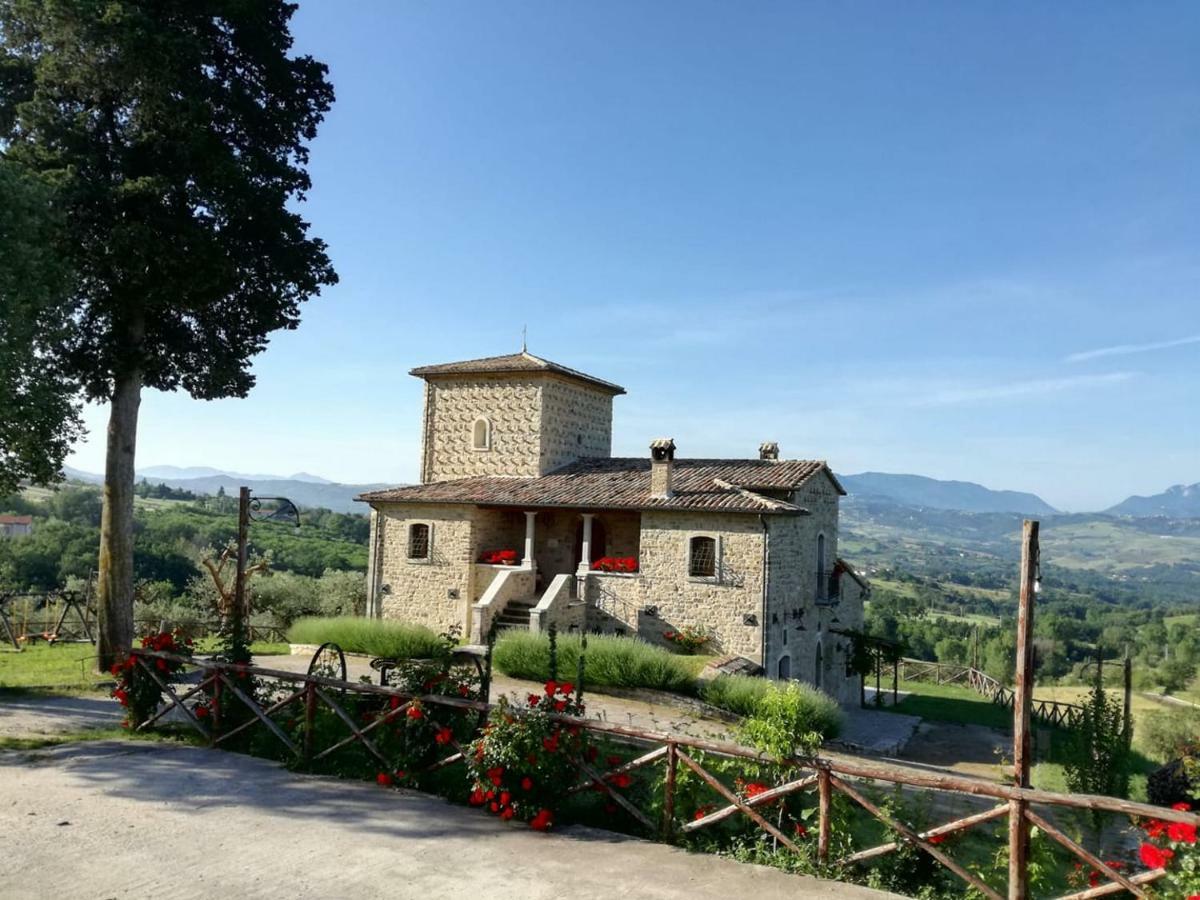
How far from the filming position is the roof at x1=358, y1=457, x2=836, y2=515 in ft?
61.4

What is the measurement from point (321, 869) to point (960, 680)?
41501mm

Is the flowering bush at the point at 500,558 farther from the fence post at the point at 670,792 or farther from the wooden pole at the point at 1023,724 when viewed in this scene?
the wooden pole at the point at 1023,724

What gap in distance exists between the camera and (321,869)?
6422mm

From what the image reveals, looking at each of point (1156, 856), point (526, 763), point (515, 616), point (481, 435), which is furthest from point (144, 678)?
point (481, 435)

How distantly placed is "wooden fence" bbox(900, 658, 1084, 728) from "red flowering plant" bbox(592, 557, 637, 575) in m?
15.5

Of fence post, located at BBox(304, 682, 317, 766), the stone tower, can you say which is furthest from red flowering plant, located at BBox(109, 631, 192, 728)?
the stone tower

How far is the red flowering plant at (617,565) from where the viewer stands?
19859mm

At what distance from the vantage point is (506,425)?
2339 centimetres

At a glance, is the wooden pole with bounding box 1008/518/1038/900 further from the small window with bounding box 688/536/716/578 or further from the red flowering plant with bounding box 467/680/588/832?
the small window with bounding box 688/536/716/578

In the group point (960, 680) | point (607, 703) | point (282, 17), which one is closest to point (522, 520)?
point (607, 703)

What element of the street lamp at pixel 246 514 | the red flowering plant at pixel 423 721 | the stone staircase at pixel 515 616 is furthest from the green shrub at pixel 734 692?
the street lamp at pixel 246 514

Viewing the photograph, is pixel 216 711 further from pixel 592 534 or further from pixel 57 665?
pixel 592 534

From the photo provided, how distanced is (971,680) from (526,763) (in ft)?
116

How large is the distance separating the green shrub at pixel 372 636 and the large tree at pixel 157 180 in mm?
4780
